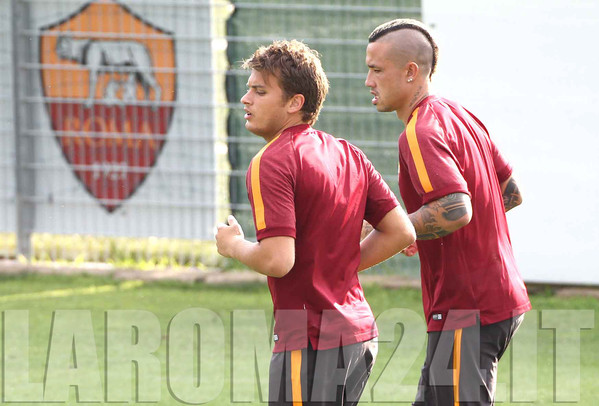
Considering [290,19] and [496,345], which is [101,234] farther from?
[496,345]

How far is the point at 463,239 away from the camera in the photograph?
11.9 ft

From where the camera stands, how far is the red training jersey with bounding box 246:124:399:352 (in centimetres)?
316

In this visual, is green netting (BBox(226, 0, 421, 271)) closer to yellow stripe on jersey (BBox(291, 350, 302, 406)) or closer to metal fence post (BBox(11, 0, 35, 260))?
metal fence post (BBox(11, 0, 35, 260))

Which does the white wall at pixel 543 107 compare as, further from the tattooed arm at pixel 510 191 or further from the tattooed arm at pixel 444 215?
the tattooed arm at pixel 444 215

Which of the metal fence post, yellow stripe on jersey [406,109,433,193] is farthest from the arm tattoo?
the metal fence post

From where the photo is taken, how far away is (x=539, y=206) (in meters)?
8.20

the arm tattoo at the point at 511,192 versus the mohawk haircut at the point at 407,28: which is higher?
the mohawk haircut at the point at 407,28

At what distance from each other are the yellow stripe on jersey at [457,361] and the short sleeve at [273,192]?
0.84 m

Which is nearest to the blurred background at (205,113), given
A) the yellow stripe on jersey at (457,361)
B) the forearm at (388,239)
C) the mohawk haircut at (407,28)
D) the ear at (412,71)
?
the mohawk haircut at (407,28)

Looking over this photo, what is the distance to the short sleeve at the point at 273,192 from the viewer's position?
3.11 m

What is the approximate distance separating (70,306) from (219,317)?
47.5 inches

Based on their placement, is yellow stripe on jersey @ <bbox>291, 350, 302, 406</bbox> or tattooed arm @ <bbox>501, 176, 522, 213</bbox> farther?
tattooed arm @ <bbox>501, 176, 522, 213</bbox>

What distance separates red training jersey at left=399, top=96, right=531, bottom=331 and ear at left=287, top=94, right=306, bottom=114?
472 millimetres

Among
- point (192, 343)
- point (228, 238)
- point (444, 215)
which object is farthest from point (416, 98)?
point (192, 343)
